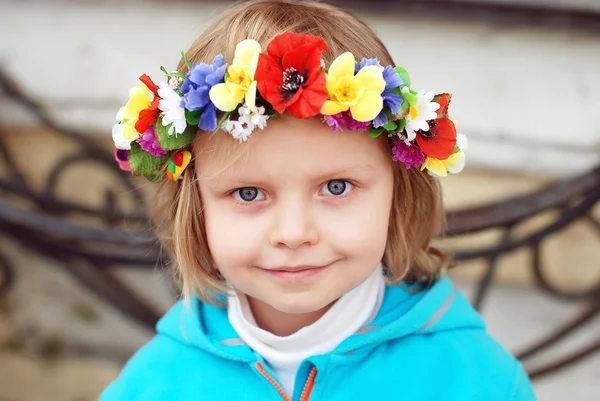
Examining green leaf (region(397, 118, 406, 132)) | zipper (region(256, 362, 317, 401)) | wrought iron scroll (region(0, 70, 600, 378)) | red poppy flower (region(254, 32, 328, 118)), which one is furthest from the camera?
wrought iron scroll (region(0, 70, 600, 378))

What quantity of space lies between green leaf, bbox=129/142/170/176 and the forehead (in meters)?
0.16

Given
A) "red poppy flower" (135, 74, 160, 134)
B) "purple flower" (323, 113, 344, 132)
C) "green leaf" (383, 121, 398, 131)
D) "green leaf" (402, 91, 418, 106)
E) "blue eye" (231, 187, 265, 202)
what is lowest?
"blue eye" (231, 187, 265, 202)

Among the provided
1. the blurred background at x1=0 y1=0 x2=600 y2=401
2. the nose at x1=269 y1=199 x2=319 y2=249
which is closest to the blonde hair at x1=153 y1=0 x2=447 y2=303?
the nose at x1=269 y1=199 x2=319 y2=249

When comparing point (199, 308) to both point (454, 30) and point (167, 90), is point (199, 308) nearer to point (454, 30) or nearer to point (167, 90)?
point (167, 90)

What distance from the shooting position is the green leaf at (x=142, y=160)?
131cm

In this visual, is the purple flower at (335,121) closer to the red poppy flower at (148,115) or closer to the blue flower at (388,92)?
the blue flower at (388,92)

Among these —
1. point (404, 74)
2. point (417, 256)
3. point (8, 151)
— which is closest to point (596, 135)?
point (417, 256)

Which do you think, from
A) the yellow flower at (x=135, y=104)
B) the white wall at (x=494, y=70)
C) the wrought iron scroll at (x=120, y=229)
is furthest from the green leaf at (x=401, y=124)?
the white wall at (x=494, y=70)

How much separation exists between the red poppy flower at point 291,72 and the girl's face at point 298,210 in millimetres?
50

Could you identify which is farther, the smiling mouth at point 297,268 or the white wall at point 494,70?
the white wall at point 494,70

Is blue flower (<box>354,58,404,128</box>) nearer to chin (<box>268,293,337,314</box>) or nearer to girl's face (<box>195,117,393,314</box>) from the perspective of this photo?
girl's face (<box>195,117,393,314</box>)

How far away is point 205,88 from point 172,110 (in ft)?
0.24

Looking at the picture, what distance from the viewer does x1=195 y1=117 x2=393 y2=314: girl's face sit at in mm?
1160

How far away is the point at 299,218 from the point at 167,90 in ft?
1.00
